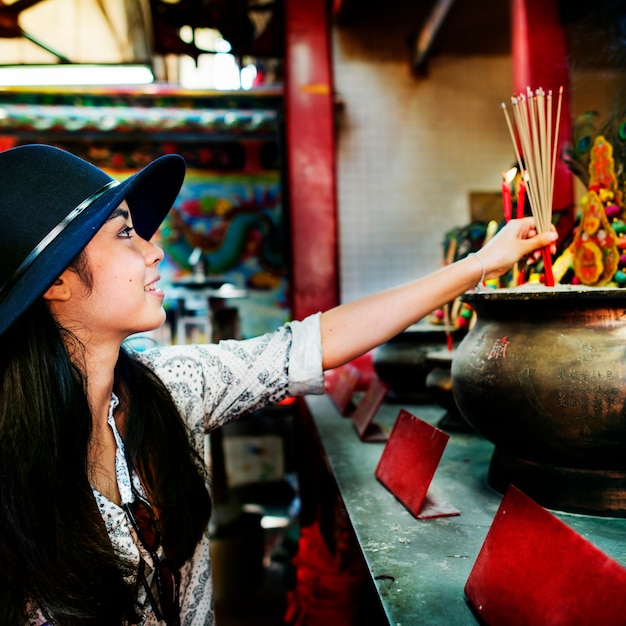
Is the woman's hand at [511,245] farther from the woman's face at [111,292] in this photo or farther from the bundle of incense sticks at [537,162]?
the woman's face at [111,292]

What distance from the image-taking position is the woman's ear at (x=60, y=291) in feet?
3.34

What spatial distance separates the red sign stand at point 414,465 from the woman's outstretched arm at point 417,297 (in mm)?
216

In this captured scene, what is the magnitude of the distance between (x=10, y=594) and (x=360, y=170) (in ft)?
13.2

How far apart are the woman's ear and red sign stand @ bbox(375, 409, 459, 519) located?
74 cm

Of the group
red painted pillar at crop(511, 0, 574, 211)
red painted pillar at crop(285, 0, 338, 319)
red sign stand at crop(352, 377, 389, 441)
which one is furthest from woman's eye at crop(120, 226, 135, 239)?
red painted pillar at crop(285, 0, 338, 319)

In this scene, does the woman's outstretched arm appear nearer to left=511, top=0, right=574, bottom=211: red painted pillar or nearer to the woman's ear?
left=511, top=0, right=574, bottom=211: red painted pillar

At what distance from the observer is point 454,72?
4.68 m

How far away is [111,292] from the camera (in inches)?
40.5

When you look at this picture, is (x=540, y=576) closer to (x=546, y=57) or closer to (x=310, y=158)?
(x=546, y=57)

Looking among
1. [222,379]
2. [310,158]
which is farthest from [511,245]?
[310,158]

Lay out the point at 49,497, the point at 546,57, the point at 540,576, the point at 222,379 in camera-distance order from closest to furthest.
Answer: the point at 540,576 < the point at 49,497 < the point at 222,379 < the point at 546,57

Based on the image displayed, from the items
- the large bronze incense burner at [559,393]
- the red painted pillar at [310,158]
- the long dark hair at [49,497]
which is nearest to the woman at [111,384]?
the long dark hair at [49,497]

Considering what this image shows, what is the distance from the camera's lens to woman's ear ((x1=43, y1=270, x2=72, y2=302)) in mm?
1019

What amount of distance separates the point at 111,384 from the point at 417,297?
2.11 ft
